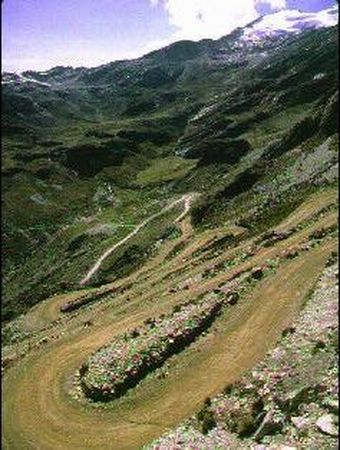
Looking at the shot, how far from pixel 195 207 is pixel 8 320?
172ft

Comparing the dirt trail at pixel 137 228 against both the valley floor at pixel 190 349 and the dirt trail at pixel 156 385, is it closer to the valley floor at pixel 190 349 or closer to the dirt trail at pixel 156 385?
the valley floor at pixel 190 349

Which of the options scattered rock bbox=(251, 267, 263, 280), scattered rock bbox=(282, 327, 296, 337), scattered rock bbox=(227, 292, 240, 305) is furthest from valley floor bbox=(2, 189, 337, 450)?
scattered rock bbox=(282, 327, 296, 337)

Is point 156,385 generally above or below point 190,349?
below

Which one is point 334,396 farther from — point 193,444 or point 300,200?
point 300,200

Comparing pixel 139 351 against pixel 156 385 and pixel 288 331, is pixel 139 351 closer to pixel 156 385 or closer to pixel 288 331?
pixel 156 385

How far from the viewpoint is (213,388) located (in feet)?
166

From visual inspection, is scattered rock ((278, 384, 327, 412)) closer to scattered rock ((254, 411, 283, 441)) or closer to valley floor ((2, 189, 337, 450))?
valley floor ((2, 189, 337, 450))

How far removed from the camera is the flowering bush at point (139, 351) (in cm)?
5566

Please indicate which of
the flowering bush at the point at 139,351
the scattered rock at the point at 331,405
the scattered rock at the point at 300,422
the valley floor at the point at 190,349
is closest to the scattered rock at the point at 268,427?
the valley floor at the point at 190,349

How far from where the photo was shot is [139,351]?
2271 inches

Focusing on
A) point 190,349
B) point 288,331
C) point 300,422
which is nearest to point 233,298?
point 190,349

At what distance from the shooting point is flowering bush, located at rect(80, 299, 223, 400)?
55656 mm

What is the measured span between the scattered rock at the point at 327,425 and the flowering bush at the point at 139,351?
22476 millimetres

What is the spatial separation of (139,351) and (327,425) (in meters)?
24.6
